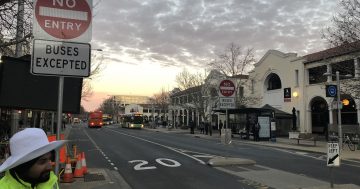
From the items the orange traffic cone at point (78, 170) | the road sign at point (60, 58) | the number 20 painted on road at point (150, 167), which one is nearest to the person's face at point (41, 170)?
the road sign at point (60, 58)

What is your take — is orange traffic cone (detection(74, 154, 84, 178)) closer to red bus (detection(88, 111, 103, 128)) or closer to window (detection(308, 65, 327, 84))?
window (detection(308, 65, 327, 84))

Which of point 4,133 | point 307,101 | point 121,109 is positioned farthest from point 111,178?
point 121,109

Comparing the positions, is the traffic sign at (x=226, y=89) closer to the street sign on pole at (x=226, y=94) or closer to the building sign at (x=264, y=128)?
the street sign on pole at (x=226, y=94)

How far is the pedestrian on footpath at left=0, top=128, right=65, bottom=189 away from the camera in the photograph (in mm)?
2533

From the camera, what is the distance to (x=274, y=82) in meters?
52.2

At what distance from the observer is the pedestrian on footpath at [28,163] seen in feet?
8.31

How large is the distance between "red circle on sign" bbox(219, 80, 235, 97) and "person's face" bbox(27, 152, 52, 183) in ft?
48.3

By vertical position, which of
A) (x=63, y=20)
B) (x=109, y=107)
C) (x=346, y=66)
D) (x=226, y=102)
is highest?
(x=109, y=107)

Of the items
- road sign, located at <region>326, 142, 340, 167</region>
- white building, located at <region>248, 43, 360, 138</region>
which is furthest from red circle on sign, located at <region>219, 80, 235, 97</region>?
white building, located at <region>248, 43, 360, 138</region>

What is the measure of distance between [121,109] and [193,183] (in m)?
171

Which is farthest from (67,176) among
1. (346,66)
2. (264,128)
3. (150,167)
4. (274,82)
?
(274,82)

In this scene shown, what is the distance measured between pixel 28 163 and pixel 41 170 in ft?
0.30

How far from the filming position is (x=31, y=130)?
8.73 feet

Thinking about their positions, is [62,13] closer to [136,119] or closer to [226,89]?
[226,89]
